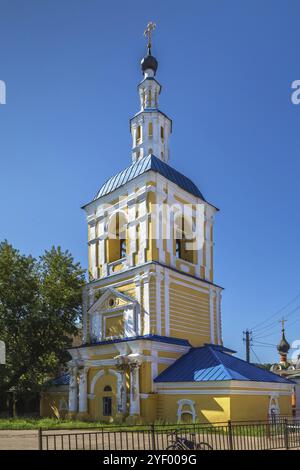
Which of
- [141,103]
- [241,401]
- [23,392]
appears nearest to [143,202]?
[141,103]

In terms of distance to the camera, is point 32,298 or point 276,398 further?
point 32,298

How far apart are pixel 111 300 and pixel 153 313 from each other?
331cm

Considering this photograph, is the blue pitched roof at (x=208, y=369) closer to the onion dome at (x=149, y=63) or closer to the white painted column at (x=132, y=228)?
the white painted column at (x=132, y=228)

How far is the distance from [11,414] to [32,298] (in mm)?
7397

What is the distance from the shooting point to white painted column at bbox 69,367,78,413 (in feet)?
80.3

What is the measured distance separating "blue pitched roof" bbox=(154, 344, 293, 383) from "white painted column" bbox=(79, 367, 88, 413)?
4492mm

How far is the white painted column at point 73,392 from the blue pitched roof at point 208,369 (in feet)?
17.0

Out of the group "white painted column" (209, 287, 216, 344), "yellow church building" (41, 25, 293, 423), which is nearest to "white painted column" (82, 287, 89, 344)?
"yellow church building" (41, 25, 293, 423)

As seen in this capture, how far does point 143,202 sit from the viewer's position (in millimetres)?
24547

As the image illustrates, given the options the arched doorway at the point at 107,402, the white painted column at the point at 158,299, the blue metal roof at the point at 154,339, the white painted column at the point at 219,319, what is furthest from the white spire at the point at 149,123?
the arched doorway at the point at 107,402

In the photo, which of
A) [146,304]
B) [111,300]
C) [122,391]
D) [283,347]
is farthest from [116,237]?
[283,347]

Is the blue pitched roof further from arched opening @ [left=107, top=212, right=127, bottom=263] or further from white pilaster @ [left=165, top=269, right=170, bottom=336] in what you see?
arched opening @ [left=107, top=212, right=127, bottom=263]

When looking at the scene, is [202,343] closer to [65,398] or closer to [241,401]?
[241,401]

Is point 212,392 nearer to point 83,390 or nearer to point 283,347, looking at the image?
point 83,390
